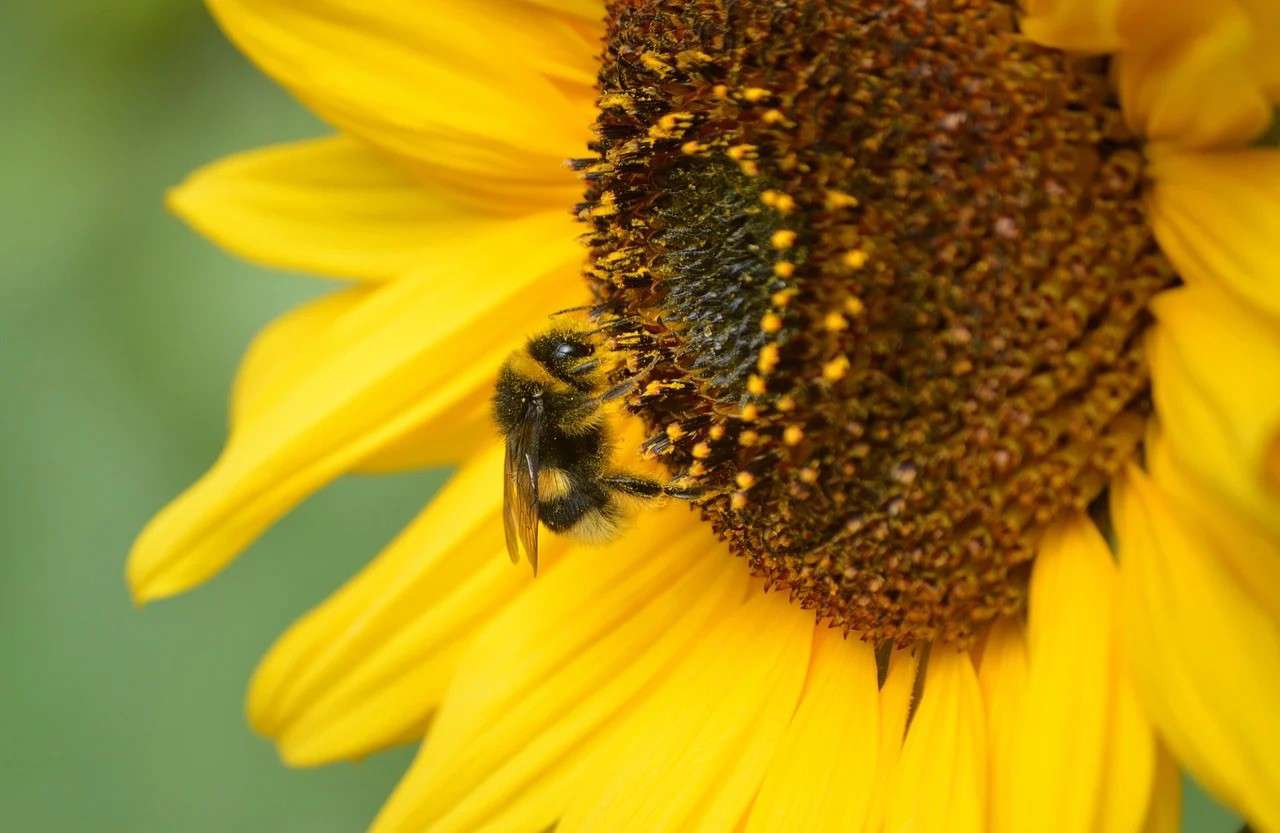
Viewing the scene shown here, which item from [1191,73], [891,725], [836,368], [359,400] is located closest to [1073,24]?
[1191,73]

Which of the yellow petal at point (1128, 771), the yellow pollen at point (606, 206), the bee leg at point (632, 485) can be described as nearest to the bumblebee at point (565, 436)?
the bee leg at point (632, 485)

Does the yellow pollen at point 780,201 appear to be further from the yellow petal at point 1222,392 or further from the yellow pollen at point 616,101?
the yellow petal at point 1222,392

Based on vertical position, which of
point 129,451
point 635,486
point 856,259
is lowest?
point 129,451

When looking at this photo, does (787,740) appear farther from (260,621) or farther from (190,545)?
(260,621)

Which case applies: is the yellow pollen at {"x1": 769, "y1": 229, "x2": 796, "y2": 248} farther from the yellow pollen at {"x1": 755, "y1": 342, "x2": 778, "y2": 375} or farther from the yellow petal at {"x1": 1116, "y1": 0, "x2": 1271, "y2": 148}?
the yellow petal at {"x1": 1116, "y1": 0, "x2": 1271, "y2": 148}

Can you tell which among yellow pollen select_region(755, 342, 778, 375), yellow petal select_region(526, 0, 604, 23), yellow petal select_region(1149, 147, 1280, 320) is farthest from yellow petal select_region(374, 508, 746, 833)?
yellow petal select_region(1149, 147, 1280, 320)

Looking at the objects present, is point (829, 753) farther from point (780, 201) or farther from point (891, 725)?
point (780, 201)

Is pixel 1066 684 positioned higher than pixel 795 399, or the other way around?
pixel 795 399

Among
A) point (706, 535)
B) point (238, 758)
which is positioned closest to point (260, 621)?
point (238, 758)
